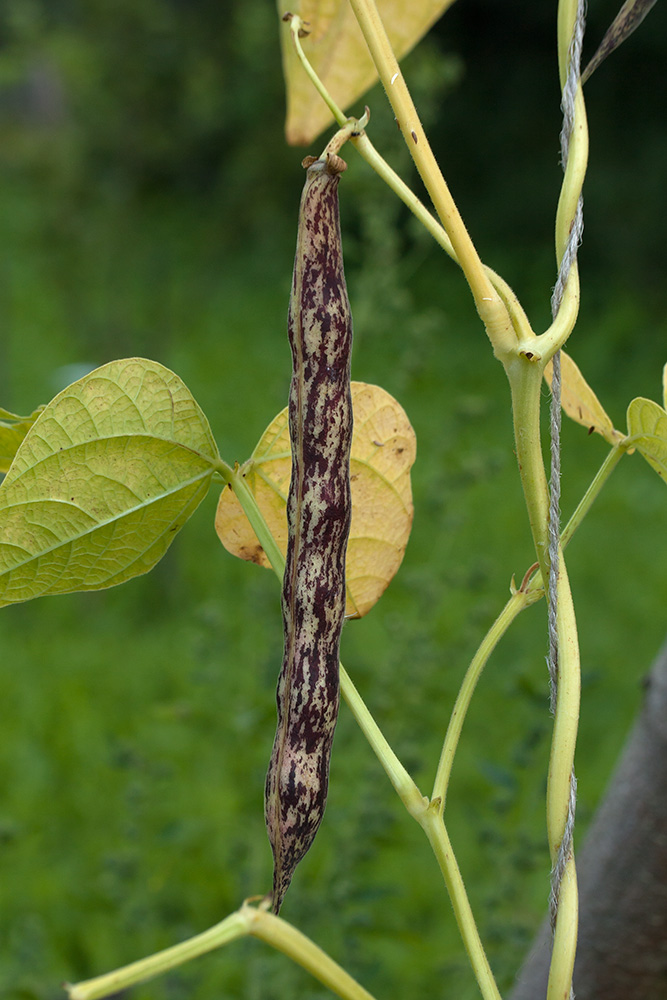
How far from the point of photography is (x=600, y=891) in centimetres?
63

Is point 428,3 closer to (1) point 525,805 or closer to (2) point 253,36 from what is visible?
(1) point 525,805

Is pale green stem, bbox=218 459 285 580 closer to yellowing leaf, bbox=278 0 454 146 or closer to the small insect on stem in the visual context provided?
the small insect on stem

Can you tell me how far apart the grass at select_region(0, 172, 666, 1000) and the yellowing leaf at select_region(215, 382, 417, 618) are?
1.54 ft

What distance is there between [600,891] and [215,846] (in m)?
1.07

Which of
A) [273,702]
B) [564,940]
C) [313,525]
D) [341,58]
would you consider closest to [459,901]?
[564,940]

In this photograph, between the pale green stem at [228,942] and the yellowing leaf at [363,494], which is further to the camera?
the yellowing leaf at [363,494]

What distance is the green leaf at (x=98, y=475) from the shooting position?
379 mm

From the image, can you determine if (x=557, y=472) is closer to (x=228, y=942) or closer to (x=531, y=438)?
(x=531, y=438)

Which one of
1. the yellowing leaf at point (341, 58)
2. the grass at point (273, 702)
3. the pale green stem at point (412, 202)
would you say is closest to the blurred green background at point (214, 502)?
the grass at point (273, 702)

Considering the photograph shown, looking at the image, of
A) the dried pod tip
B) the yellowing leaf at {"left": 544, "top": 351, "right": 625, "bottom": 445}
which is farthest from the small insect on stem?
the yellowing leaf at {"left": 544, "top": 351, "right": 625, "bottom": 445}

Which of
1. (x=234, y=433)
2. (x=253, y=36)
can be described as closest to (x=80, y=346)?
(x=234, y=433)

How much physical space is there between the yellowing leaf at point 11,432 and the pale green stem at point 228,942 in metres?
0.23

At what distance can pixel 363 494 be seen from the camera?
1.47ft

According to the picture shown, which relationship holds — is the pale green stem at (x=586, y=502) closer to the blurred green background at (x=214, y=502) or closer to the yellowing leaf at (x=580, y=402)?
the yellowing leaf at (x=580, y=402)
